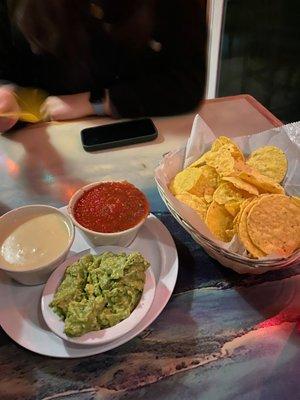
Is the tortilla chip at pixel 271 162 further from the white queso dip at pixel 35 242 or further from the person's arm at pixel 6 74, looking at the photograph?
the person's arm at pixel 6 74

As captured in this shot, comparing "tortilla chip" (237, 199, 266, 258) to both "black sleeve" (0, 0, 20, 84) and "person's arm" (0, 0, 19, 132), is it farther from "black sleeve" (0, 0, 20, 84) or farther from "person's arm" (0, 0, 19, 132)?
"black sleeve" (0, 0, 20, 84)

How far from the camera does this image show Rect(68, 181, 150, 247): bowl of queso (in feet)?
3.55

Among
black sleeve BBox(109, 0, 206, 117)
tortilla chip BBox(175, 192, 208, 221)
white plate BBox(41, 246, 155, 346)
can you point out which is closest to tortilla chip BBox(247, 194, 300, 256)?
tortilla chip BBox(175, 192, 208, 221)

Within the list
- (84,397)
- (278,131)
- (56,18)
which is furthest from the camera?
(56,18)

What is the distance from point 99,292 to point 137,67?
1.39 metres

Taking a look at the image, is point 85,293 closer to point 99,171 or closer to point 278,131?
point 99,171

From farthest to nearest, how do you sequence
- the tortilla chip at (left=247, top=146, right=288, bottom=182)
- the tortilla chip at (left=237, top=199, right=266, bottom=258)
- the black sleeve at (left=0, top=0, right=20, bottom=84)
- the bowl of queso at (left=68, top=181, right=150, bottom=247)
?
the black sleeve at (left=0, top=0, right=20, bottom=84) < the tortilla chip at (left=247, top=146, right=288, bottom=182) < the bowl of queso at (left=68, top=181, right=150, bottom=247) < the tortilla chip at (left=237, top=199, right=266, bottom=258)

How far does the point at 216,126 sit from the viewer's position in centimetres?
162

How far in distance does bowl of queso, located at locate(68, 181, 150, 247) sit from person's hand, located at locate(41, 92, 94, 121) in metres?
0.60

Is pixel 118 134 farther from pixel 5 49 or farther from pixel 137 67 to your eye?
pixel 5 49

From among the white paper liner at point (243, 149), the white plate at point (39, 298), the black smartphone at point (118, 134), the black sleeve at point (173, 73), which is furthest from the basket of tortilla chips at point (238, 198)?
the black sleeve at point (173, 73)

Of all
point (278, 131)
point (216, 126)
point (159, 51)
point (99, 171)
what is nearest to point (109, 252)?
point (99, 171)

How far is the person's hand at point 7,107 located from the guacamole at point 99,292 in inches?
32.2

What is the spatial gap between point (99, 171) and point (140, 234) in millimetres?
365
